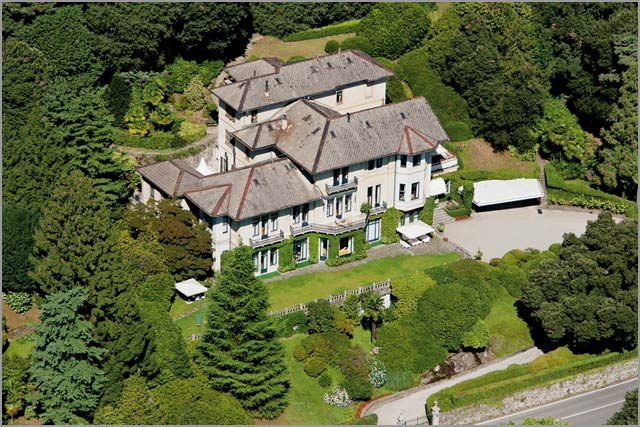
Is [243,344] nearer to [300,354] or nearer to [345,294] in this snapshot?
[300,354]

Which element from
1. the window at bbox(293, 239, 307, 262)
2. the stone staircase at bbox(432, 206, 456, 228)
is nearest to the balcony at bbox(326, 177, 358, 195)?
the window at bbox(293, 239, 307, 262)

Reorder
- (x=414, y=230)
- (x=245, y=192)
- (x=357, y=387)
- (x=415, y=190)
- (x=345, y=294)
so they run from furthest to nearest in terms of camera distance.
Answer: (x=415, y=190) → (x=414, y=230) → (x=245, y=192) → (x=345, y=294) → (x=357, y=387)

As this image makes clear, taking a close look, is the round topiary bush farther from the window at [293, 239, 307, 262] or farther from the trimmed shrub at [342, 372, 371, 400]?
the window at [293, 239, 307, 262]

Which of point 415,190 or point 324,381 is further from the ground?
point 415,190

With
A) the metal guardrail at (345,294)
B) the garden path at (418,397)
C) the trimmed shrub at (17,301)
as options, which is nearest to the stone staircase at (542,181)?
the garden path at (418,397)

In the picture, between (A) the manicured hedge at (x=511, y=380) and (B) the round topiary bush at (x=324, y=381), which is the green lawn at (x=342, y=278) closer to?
(B) the round topiary bush at (x=324, y=381)

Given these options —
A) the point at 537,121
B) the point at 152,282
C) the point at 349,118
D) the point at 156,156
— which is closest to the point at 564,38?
the point at 537,121

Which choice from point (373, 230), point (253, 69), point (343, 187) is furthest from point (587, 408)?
point (253, 69)
